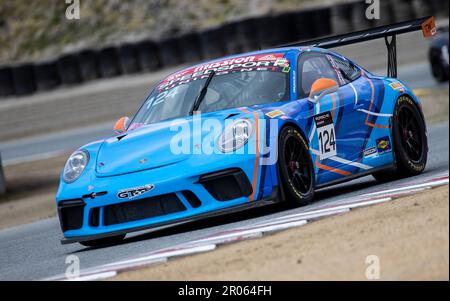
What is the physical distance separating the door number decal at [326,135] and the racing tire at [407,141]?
37.9 inches

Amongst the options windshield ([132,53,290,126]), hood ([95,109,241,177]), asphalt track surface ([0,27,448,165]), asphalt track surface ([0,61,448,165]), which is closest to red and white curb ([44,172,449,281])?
hood ([95,109,241,177])

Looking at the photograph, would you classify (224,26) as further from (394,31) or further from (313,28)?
(394,31)

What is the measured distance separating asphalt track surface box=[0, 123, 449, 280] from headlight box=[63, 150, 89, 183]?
1.82 feet

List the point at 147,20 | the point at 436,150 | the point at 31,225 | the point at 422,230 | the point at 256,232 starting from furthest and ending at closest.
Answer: the point at 147,20 < the point at 436,150 < the point at 31,225 < the point at 256,232 < the point at 422,230

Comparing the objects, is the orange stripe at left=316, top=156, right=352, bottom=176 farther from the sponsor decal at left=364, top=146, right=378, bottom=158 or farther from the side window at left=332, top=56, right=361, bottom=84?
the side window at left=332, top=56, right=361, bottom=84

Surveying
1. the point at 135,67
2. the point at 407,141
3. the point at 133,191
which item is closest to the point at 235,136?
the point at 133,191

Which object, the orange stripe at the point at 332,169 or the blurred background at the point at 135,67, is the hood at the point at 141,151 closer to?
the orange stripe at the point at 332,169

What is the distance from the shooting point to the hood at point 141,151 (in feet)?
24.4

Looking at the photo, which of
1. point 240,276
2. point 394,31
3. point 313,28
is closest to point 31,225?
point 394,31

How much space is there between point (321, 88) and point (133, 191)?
1.76 meters

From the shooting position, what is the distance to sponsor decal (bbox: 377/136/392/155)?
8.88 m

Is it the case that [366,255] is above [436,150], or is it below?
above

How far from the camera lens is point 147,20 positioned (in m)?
35.8

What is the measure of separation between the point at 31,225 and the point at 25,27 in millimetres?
26945
